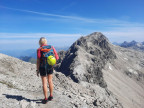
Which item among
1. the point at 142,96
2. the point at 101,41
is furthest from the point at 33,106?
the point at 101,41

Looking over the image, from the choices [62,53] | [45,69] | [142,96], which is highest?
[45,69]

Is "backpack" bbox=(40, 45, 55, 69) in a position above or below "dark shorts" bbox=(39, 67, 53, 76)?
above

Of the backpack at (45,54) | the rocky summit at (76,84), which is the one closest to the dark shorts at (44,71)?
the backpack at (45,54)

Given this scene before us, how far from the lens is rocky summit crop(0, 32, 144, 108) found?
1259 cm

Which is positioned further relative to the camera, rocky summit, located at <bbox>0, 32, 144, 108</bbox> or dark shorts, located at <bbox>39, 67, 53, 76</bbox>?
rocky summit, located at <bbox>0, 32, 144, 108</bbox>

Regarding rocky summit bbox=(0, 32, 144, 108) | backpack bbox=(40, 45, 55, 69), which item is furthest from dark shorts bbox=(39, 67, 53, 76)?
rocky summit bbox=(0, 32, 144, 108)

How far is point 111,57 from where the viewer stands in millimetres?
162000

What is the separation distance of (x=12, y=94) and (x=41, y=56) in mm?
5694

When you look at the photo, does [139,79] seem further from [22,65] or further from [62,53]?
[22,65]

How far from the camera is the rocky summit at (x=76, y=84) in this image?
1259 centimetres

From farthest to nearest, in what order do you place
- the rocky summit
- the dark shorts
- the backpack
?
1. the rocky summit
2. the dark shorts
3. the backpack

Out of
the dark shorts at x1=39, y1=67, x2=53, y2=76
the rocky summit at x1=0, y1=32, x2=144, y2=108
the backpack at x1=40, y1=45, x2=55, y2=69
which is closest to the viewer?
the backpack at x1=40, y1=45, x2=55, y2=69

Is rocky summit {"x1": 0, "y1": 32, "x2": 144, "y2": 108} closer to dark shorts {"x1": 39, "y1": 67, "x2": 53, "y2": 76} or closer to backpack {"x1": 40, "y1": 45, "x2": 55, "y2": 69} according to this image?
dark shorts {"x1": 39, "y1": 67, "x2": 53, "y2": 76}

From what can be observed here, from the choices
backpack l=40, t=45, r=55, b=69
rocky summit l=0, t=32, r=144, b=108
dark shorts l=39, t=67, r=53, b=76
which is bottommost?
rocky summit l=0, t=32, r=144, b=108
